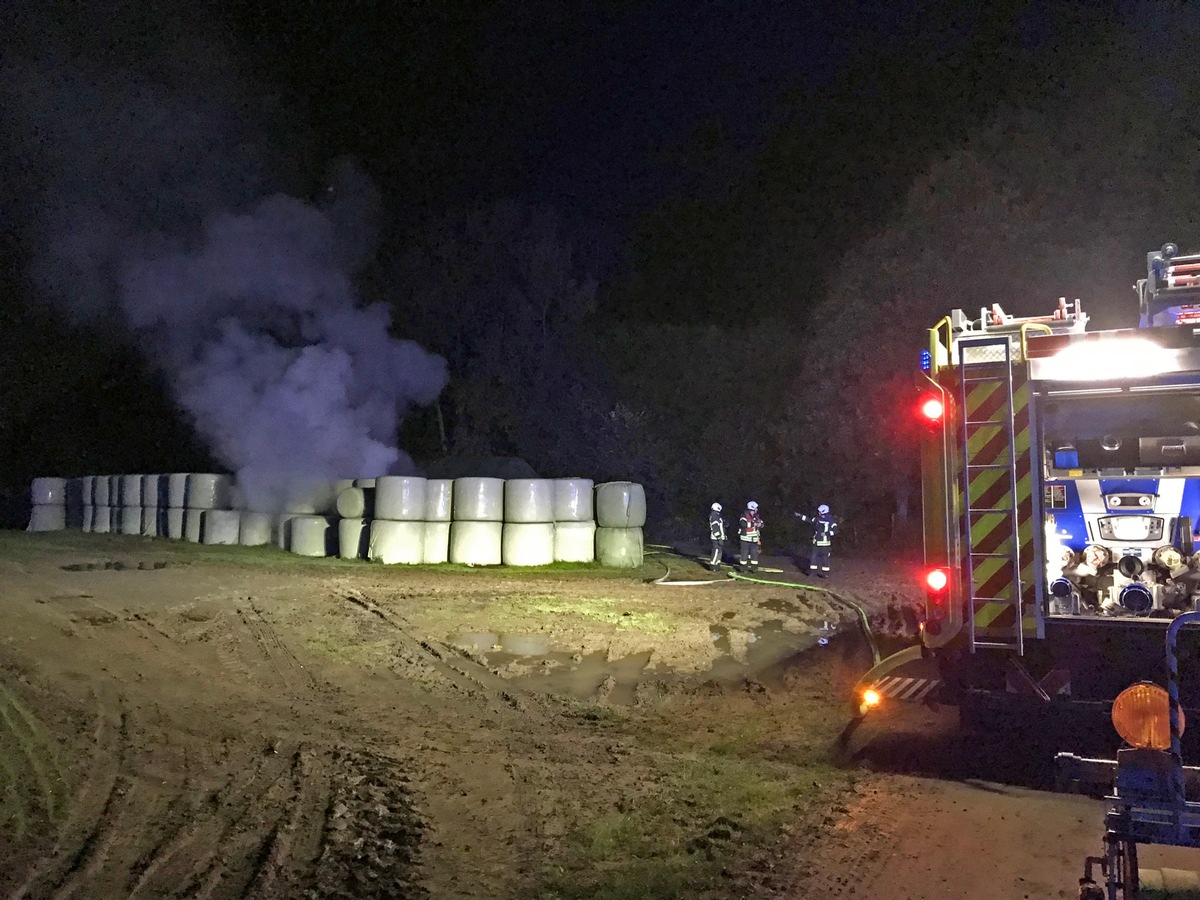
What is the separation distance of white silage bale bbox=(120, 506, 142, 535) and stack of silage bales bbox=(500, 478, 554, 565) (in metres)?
11.0

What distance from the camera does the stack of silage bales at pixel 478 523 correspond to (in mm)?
14883

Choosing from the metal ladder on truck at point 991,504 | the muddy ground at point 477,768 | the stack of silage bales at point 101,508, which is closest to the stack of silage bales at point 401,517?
the muddy ground at point 477,768

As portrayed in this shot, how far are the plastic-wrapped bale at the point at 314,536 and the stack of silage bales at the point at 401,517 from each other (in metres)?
1.71

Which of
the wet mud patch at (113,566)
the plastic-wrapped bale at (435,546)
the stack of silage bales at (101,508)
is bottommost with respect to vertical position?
the wet mud patch at (113,566)

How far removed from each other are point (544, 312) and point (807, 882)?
86.2ft

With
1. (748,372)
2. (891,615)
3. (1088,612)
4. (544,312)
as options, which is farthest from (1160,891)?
(544,312)

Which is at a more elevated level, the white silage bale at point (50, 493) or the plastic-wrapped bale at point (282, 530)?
the white silage bale at point (50, 493)

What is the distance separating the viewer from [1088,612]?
576cm

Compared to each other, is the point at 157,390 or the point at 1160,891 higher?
the point at 157,390

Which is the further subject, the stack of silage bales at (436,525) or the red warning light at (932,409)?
the stack of silage bales at (436,525)

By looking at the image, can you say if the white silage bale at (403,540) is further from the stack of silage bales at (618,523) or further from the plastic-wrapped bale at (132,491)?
the plastic-wrapped bale at (132,491)

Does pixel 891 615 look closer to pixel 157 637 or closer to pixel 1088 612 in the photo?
pixel 1088 612

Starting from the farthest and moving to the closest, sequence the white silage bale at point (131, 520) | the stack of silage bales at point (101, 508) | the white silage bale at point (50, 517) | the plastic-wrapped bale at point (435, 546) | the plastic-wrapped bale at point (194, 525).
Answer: the white silage bale at point (50, 517)
the stack of silage bales at point (101, 508)
the white silage bale at point (131, 520)
the plastic-wrapped bale at point (194, 525)
the plastic-wrapped bale at point (435, 546)

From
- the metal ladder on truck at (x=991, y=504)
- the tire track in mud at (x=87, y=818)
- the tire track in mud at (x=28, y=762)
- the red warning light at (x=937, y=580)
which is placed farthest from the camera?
the red warning light at (x=937, y=580)
